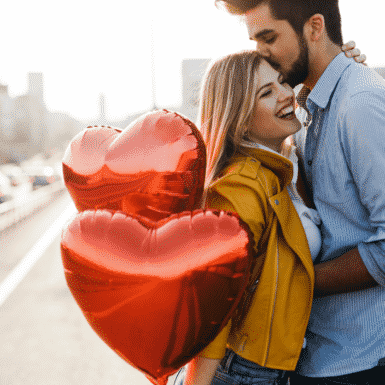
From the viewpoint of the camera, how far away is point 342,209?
66.6 inches

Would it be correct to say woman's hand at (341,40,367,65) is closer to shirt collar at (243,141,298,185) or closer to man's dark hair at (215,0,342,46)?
man's dark hair at (215,0,342,46)

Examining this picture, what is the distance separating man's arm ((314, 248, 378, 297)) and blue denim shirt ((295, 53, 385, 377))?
0.03 m

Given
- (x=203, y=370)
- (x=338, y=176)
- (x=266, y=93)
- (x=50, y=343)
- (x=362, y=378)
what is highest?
(x=266, y=93)

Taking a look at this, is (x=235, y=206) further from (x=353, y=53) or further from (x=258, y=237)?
(x=353, y=53)

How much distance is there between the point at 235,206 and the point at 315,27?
100 centimetres

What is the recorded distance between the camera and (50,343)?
211 inches

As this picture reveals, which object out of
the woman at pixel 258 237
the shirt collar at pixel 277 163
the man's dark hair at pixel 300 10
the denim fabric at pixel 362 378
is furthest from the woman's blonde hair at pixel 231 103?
the denim fabric at pixel 362 378

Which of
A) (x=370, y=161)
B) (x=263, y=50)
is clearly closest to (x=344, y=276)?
(x=370, y=161)

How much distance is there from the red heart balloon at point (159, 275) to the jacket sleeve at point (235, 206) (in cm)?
13

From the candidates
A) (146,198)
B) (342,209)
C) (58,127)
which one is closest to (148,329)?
(146,198)

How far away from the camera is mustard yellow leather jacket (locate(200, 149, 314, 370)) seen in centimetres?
154

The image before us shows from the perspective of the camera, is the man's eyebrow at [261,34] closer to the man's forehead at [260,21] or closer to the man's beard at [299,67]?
the man's forehead at [260,21]

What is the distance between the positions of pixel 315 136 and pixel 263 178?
40 cm

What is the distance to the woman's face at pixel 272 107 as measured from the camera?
191cm
